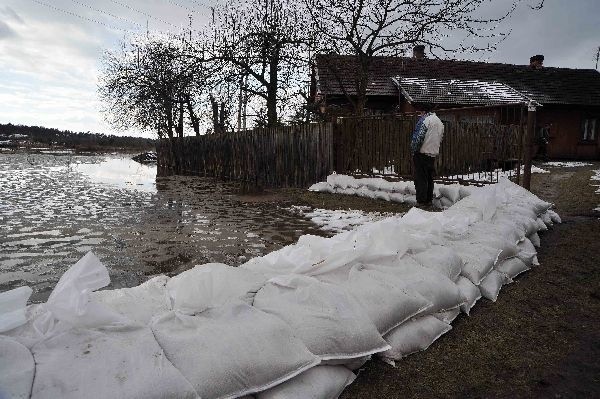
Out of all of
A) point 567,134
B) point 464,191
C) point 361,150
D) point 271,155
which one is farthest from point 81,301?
point 567,134

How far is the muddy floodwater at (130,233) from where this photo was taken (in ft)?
10.4

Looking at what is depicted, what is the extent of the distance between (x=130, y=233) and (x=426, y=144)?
3.96 meters

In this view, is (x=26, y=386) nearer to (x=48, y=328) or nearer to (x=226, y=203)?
(x=48, y=328)

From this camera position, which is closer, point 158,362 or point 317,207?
point 158,362

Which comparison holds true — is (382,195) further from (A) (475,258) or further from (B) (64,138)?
(B) (64,138)

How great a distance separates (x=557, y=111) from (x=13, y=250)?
73.8 ft

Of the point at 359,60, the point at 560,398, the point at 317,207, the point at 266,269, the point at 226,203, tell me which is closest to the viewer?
the point at 560,398

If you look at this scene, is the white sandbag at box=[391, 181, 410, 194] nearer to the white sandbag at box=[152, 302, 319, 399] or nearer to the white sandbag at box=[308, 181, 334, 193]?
the white sandbag at box=[308, 181, 334, 193]

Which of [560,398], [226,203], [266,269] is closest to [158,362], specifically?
[266,269]

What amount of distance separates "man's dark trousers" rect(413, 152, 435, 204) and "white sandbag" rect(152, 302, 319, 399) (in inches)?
186

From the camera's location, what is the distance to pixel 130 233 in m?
4.39

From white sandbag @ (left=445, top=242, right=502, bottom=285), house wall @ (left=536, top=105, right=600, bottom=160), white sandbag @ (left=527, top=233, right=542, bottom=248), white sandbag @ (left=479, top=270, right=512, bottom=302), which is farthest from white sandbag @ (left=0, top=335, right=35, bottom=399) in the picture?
house wall @ (left=536, top=105, right=600, bottom=160)

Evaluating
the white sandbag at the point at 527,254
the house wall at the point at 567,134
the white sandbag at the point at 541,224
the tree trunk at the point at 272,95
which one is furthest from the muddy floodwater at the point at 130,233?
the house wall at the point at 567,134

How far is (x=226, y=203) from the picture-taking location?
703cm
